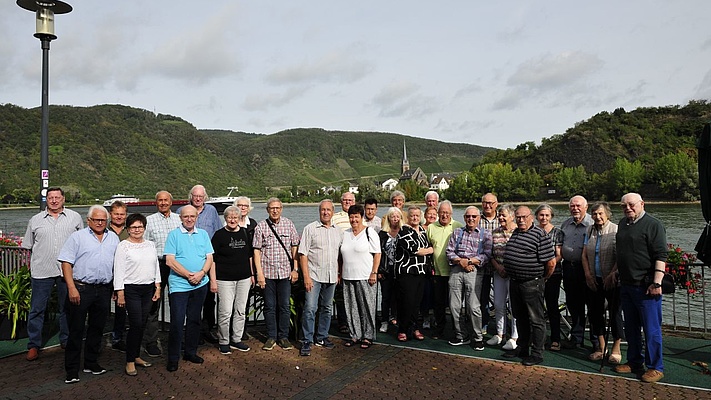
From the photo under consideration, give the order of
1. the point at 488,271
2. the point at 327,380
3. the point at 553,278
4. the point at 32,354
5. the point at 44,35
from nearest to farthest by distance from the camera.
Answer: the point at 327,380 → the point at 32,354 → the point at 553,278 → the point at 488,271 → the point at 44,35

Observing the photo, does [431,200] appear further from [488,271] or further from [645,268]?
[645,268]

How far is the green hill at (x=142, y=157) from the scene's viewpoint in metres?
64.1

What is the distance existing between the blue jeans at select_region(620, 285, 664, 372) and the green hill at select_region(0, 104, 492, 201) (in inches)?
2380

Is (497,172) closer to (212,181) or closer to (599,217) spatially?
(212,181)

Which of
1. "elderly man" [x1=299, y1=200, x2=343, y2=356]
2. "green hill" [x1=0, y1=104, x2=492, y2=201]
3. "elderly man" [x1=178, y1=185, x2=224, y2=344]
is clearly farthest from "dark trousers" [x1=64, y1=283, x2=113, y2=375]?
"green hill" [x1=0, y1=104, x2=492, y2=201]

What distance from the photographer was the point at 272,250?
5.84 m

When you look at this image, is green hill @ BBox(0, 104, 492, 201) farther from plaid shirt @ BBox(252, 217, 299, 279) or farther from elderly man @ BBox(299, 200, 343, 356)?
elderly man @ BBox(299, 200, 343, 356)

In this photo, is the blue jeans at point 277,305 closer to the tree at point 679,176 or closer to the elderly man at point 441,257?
the elderly man at point 441,257

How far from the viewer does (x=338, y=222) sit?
6.71m

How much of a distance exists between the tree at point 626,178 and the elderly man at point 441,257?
216 ft

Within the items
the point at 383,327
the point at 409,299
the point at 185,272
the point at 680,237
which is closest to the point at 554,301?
the point at 409,299

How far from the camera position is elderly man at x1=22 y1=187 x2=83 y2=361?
18.2ft

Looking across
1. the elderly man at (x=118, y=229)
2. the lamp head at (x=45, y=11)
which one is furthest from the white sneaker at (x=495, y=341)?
the lamp head at (x=45, y=11)

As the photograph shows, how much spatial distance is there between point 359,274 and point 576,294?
8.29 ft
